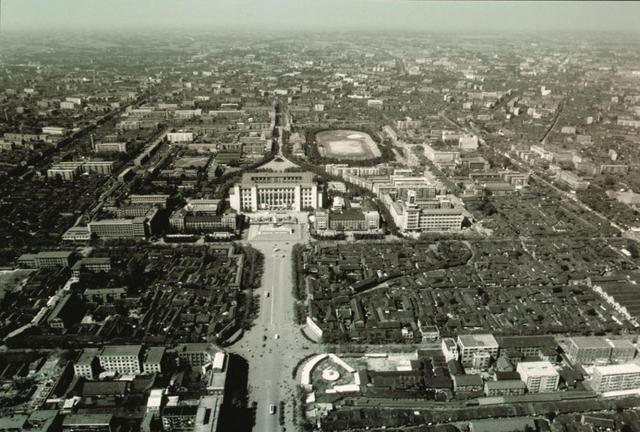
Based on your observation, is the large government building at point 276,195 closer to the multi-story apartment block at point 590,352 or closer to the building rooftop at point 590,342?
the building rooftop at point 590,342

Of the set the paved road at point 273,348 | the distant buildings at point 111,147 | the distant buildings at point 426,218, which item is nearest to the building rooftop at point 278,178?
the distant buildings at point 426,218

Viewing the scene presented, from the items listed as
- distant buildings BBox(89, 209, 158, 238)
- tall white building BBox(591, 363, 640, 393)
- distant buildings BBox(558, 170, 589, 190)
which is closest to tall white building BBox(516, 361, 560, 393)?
tall white building BBox(591, 363, 640, 393)

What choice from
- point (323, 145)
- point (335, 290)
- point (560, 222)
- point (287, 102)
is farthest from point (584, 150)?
point (287, 102)

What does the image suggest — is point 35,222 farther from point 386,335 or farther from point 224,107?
point 224,107

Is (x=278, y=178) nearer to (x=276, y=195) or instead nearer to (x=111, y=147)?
(x=276, y=195)

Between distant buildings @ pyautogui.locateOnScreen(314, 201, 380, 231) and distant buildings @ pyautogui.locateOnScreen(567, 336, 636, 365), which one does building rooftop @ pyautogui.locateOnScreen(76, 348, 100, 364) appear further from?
distant buildings @ pyautogui.locateOnScreen(567, 336, 636, 365)

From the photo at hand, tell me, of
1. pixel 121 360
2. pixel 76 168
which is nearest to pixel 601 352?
pixel 121 360
